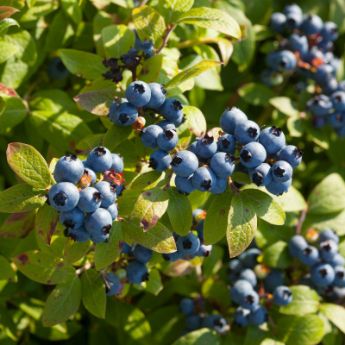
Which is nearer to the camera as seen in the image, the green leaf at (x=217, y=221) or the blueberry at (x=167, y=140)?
the blueberry at (x=167, y=140)

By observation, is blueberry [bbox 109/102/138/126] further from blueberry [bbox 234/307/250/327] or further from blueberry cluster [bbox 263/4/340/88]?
blueberry cluster [bbox 263/4/340/88]

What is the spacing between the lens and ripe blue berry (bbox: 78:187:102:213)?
1995 millimetres

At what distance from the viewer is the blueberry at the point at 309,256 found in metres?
3.06

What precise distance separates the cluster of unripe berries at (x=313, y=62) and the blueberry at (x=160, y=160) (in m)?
1.46

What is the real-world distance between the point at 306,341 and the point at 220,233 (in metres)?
0.96

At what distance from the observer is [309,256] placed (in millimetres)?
3061

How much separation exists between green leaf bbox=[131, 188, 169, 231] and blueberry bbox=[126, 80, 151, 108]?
342 millimetres

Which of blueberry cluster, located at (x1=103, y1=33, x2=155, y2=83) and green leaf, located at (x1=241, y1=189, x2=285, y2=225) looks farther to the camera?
blueberry cluster, located at (x1=103, y1=33, x2=155, y2=83)

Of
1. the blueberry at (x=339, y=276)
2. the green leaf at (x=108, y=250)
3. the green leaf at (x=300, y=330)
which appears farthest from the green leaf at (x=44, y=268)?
the blueberry at (x=339, y=276)

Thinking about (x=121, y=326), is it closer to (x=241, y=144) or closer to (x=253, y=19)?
(x=241, y=144)

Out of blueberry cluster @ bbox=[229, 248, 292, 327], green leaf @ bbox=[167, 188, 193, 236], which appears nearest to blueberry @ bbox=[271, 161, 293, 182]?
green leaf @ bbox=[167, 188, 193, 236]

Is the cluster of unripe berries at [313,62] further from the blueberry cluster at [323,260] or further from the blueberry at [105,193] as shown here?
the blueberry at [105,193]

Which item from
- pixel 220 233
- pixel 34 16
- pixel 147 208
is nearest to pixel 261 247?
pixel 220 233

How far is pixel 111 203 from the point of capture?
6.89 ft
